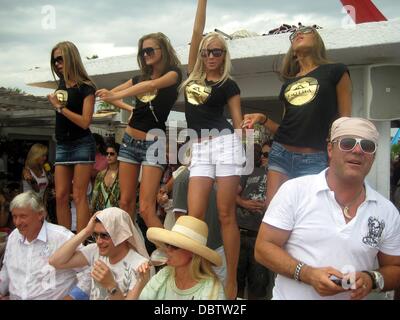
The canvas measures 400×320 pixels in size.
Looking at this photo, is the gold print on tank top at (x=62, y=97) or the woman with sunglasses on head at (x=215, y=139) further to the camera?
the gold print on tank top at (x=62, y=97)

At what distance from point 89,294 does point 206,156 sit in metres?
1.31

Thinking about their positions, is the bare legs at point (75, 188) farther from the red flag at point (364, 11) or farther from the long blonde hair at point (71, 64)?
the red flag at point (364, 11)

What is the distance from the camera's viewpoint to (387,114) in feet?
15.1

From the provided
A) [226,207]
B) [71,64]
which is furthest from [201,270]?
[71,64]

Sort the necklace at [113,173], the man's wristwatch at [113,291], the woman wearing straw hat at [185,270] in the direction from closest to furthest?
the woman wearing straw hat at [185,270], the man's wristwatch at [113,291], the necklace at [113,173]

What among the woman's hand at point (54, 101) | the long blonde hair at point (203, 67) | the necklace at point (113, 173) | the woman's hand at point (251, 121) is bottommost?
the necklace at point (113, 173)

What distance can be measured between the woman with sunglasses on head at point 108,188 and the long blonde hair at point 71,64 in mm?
1544

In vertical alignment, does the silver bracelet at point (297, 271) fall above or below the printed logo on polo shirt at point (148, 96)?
below

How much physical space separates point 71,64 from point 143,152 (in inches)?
43.1

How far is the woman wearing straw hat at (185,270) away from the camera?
9.08 ft

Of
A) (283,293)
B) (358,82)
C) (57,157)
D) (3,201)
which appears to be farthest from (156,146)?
(3,201)

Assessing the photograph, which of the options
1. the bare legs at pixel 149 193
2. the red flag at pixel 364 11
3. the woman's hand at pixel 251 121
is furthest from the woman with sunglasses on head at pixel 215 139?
the red flag at pixel 364 11

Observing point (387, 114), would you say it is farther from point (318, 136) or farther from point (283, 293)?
point (283, 293)

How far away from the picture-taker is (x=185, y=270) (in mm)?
2852
